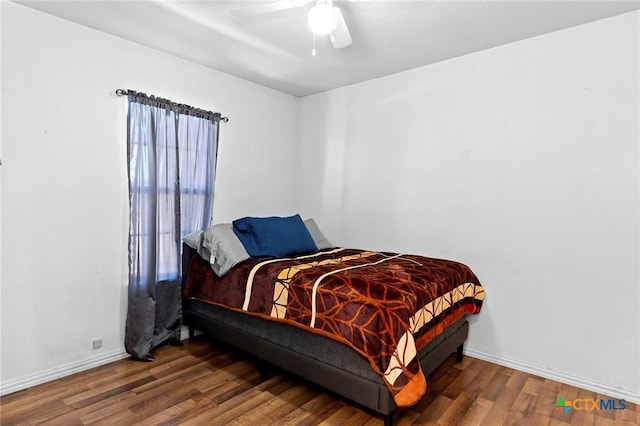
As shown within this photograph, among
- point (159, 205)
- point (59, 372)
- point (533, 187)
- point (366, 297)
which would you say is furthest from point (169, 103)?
point (533, 187)

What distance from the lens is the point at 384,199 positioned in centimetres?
352

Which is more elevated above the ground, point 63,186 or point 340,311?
point 63,186

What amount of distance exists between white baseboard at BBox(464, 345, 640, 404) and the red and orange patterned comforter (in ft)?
1.51

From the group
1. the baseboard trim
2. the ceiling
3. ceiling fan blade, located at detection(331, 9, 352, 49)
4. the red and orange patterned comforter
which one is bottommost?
the baseboard trim

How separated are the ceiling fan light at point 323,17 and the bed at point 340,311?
146cm

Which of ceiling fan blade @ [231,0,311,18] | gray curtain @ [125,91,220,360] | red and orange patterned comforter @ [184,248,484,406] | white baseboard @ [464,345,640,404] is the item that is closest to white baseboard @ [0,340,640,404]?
white baseboard @ [464,345,640,404]

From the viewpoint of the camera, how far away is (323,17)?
1.97 m

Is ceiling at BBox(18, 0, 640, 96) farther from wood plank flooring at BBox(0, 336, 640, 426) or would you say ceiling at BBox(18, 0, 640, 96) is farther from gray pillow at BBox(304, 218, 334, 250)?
wood plank flooring at BBox(0, 336, 640, 426)

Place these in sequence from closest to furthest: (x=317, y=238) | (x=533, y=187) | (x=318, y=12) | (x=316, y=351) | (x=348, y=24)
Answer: (x=318, y=12) → (x=316, y=351) → (x=348, y=24) → (x=533, y=187) → (x=317, y=238)

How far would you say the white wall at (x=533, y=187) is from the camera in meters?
2.37

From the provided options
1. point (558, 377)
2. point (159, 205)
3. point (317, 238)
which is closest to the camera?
point (558, 377)

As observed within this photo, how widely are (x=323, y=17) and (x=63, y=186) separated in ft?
6.79

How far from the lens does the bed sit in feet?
6.11

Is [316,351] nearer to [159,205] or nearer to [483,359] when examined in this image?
[483,359]
